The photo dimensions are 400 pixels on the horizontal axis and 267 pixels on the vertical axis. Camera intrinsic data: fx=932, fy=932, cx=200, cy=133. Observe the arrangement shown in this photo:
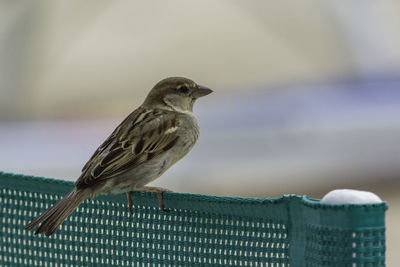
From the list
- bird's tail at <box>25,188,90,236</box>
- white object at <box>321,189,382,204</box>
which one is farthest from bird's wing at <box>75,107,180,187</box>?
white object at <box>321,189,382,204</box>

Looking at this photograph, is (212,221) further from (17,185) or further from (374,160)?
(374,160)

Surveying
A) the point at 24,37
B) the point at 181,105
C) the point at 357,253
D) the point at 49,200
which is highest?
the point at 24,37

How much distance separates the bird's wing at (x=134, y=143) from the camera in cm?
391

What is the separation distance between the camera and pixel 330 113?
9.11 meters

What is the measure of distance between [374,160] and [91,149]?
2.65 m

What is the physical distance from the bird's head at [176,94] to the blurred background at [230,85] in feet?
10.4

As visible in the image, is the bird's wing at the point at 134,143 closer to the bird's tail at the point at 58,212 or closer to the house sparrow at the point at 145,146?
the house sparrow at the point at 145,146

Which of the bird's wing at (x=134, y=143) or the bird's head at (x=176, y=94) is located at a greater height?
the bird's head at (x=176, y=94)

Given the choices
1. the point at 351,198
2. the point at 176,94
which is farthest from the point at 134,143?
the point at 351,198

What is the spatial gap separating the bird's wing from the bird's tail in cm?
29

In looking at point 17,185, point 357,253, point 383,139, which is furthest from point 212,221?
point 383,139

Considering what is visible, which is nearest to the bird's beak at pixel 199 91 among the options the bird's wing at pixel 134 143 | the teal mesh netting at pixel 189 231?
the bird's wing at pixel 134 143

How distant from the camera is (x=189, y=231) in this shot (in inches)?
120

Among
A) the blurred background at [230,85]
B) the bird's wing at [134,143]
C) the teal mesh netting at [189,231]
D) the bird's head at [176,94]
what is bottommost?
the teal mesh netting at [189,231]
